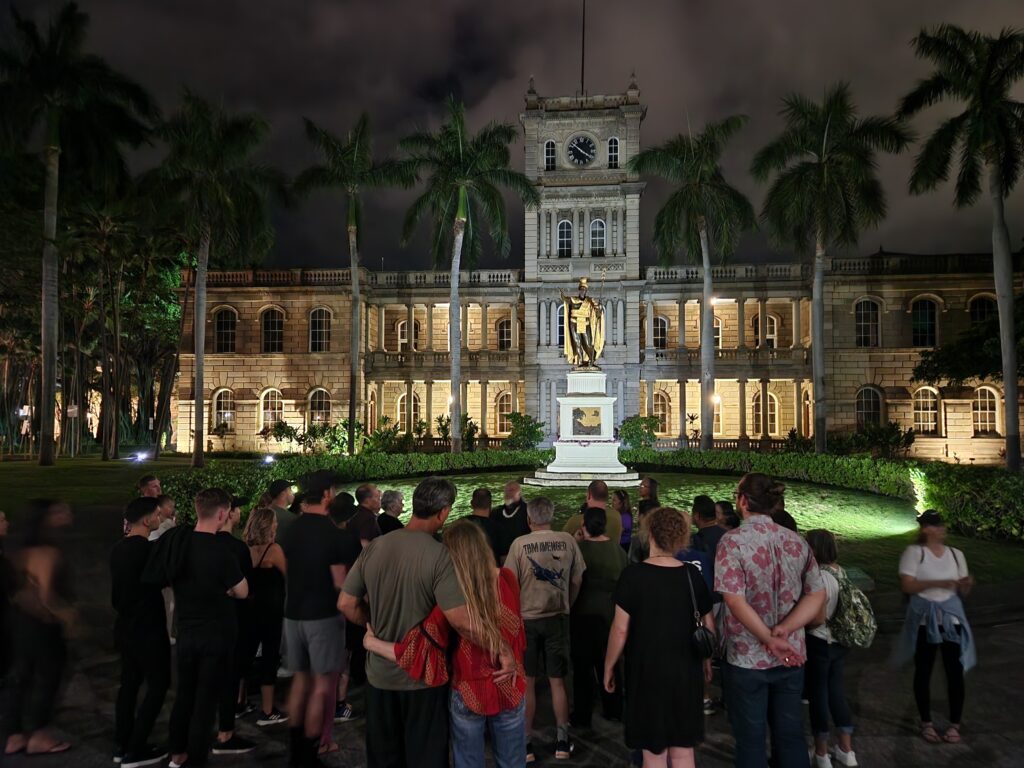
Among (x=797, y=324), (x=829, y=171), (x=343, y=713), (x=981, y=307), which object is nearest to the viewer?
(x=343, y=713)

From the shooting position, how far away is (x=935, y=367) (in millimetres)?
24891

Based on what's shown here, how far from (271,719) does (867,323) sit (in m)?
35.0

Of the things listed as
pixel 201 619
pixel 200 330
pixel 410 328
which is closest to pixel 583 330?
pixel 201 619

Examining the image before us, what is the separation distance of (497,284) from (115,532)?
26.6 metres

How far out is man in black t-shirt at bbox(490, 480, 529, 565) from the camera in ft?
20.5

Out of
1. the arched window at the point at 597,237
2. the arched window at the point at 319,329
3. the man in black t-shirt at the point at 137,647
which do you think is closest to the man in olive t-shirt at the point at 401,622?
the man in black t-shirt at the point at 137,647

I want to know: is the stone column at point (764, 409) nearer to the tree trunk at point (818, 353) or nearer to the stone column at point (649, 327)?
the stone column at point (649, 327)

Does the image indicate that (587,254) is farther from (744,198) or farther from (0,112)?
(0,112)

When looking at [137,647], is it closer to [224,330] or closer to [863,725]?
[863,725]

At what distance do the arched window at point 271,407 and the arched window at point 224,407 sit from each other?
64.8 inches

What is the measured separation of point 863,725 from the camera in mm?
5270

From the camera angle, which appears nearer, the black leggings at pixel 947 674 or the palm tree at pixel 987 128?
the black leggings at pixel 947 674

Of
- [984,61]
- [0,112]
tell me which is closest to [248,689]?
[984,61]

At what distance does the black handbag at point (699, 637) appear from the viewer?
3699mm
